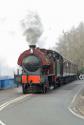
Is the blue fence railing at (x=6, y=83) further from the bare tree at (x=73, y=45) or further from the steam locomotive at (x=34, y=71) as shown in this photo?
the bare tree at (x=73, y=45)

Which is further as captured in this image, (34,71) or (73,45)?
(73,45)

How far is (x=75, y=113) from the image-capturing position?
17984mm

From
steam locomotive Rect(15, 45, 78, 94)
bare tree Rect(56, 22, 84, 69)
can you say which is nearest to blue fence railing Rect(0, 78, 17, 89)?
steam locomotive Rect(15, 45, 78, 94)

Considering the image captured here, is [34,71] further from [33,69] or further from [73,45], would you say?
[73,45]

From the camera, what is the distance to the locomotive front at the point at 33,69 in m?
31.3

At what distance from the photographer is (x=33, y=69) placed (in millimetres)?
32125

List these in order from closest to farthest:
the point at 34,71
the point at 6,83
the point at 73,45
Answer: the point at 34,71, the point at 6,83, the point at 73,45

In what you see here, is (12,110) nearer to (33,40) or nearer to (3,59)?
(33,40)

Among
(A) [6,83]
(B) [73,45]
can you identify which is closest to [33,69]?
(A) [6,83]

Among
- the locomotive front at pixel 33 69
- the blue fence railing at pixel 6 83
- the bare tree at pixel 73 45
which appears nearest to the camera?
the locomotive front at pixel 33 69

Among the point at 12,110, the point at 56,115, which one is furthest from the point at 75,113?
the point at 12,110

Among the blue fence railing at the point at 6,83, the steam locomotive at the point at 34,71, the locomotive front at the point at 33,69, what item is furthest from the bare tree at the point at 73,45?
the locomotive front at the point at 33,69

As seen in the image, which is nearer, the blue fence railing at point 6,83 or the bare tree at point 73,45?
the blue fence railing at point 6,83

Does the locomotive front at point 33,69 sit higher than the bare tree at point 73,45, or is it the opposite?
the bare tree at point 73,45
